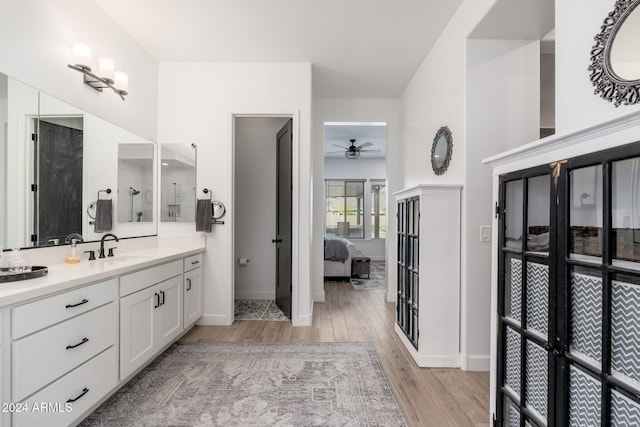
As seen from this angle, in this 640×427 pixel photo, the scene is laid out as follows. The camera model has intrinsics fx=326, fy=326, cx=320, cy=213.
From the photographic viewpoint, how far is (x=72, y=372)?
165 centimetres

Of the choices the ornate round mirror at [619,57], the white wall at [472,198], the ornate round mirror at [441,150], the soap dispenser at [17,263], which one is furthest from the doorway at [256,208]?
the ornate round mirror at [619,57]

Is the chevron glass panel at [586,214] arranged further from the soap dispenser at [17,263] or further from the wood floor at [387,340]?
the soap dispenser at [17,263]

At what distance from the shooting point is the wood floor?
204 cm

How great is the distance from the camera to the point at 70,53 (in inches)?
94.2

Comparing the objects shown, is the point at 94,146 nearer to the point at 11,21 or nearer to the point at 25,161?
the point at 25,161

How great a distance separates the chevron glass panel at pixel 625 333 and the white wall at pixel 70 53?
3.03 m

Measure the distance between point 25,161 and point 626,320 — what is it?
2885 mm

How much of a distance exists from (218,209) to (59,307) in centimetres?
206

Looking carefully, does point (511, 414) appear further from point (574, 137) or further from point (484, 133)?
point (484, 133)

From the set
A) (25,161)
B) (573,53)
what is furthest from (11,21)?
(573,53)

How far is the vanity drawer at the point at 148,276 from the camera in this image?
2.12m

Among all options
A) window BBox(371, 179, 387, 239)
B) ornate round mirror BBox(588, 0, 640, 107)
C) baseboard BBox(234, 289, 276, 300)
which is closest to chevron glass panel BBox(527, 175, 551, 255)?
ornate round mirror BBox(588, 0, 640, 107)

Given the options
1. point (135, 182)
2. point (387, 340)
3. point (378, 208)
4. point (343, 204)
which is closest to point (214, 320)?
point (135, 182)

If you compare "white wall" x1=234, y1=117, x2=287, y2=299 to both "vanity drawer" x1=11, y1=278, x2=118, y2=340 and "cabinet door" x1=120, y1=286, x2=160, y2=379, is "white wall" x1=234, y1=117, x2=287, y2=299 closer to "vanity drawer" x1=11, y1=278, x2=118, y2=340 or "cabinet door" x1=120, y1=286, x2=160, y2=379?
"cabinet door" x1=120, y1=286, x2=160, y2=379
